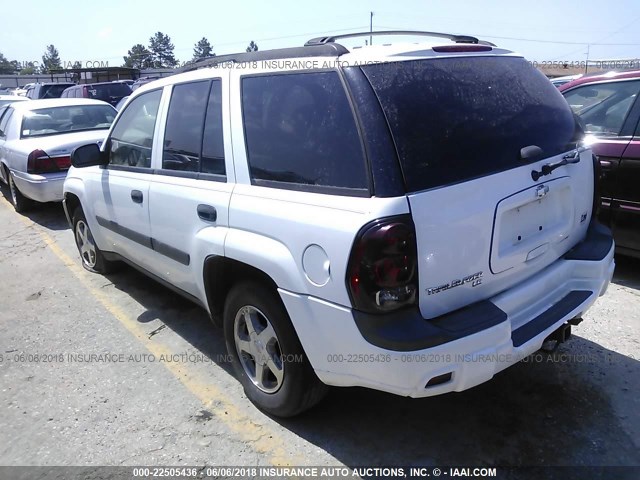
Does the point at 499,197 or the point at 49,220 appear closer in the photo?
the point at 499,197

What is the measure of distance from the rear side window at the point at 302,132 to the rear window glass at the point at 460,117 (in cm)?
20

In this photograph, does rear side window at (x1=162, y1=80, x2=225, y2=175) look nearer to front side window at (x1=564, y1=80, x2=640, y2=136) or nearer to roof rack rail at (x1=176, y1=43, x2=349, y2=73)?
roof rack rail at (x1=176, y1=43, x2=349, y2=73)

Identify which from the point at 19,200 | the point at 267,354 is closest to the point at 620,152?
the point at 267,354

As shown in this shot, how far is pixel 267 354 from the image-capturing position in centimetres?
290

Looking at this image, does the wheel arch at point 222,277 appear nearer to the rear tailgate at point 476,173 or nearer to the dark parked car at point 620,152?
the rear tailgate at point 476,173

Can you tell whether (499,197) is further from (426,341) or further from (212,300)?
(212,300)

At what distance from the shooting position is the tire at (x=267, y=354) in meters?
2.68

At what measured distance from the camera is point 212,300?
3.23 metres

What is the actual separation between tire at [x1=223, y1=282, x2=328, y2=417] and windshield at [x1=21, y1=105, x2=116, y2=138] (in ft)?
21.9

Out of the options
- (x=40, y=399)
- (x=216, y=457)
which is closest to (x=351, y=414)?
(x=216, y=457)

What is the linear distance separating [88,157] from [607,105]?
15.5ft

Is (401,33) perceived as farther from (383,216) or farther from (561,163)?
(383,216)

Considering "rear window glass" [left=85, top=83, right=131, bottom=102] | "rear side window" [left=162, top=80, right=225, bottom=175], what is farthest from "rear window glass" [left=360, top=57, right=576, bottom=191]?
"rear window glass" [left=85, top=83, right=131, bottom=102]

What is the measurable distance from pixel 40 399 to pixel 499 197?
3105mm
